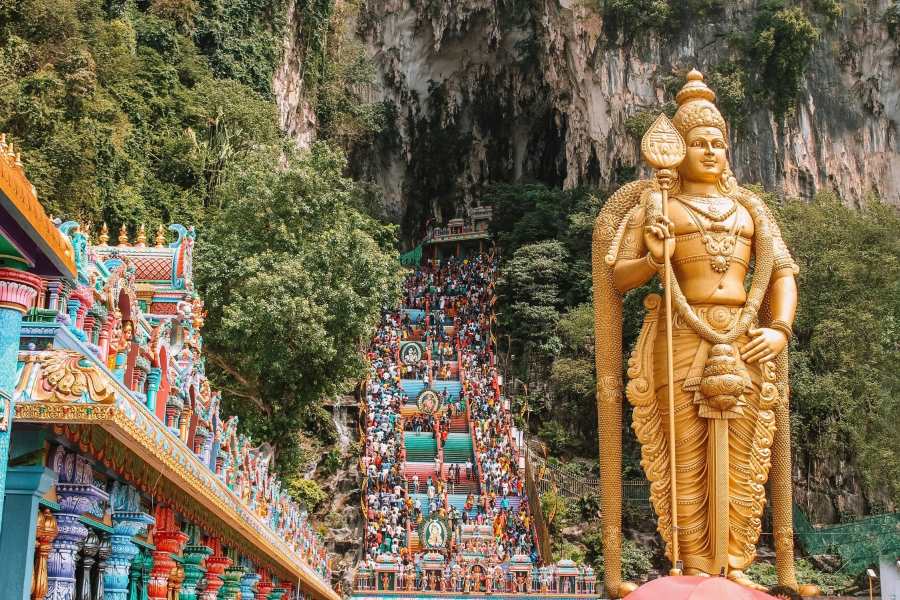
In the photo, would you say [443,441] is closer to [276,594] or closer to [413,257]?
[276,594]

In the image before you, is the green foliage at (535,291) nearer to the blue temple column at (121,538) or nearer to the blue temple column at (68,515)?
the blue temple column at (121,538)

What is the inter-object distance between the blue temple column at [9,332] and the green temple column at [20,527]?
0.41 metres

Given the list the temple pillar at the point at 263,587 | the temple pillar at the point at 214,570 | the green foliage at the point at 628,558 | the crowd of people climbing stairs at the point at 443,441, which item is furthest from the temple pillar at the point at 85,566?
the green foliage at the point at 628,558

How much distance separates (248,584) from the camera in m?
10.8

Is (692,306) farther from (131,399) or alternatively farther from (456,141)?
(456,141)

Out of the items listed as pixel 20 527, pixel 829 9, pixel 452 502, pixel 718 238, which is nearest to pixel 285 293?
pixel 452 502

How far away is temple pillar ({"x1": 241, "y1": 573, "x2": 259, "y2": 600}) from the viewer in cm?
1067

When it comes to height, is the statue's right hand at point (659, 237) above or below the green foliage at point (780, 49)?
below

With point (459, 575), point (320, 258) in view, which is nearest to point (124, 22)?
point (320, 258)

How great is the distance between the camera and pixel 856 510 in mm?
24656

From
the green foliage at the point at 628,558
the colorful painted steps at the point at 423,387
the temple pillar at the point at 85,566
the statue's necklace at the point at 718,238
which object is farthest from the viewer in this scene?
the colorful painted steps at the point at 423,387

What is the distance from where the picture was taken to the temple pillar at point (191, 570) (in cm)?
816

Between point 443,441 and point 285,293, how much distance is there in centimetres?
753

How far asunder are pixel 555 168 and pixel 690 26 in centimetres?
1048
